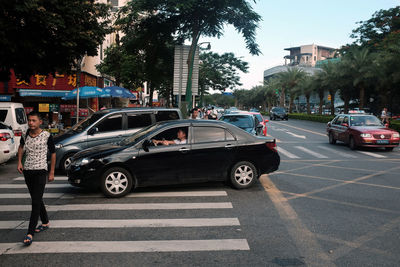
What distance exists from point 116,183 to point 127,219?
5.20 feet

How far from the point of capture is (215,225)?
18.9ft

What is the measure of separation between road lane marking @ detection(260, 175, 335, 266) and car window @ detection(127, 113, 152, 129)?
4836 mm

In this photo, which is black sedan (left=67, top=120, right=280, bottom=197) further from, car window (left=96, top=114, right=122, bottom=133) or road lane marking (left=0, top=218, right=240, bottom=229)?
car window (left=96, top=114, right=122, bottom=133)

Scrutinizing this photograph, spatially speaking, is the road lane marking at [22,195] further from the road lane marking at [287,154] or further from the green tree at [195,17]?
the green tree at [195,17]

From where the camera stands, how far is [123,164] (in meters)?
7.57

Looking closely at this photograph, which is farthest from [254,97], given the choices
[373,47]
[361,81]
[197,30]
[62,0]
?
[62,0]

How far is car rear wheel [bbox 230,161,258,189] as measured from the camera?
8.28 metres

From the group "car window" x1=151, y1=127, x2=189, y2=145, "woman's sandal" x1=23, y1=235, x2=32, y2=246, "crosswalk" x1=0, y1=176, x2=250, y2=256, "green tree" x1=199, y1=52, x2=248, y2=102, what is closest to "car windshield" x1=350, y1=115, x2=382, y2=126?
"crosswalk" x1=0, y1=176, x2=250, y2=256

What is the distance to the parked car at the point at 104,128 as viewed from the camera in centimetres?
1026

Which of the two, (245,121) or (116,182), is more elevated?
(245,121)

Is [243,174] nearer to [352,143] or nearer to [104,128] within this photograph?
[104,128]

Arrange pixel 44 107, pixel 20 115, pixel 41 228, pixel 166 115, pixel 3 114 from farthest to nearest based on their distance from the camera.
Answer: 1. pixel 44 107
2. pixel 20 115
3. pixel 3 114
4. pixel 166 115
5. pixel 41 228

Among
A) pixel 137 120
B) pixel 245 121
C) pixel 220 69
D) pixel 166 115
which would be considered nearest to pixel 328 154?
pixel 245 121

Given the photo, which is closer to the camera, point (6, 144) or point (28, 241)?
point (28, 241)
